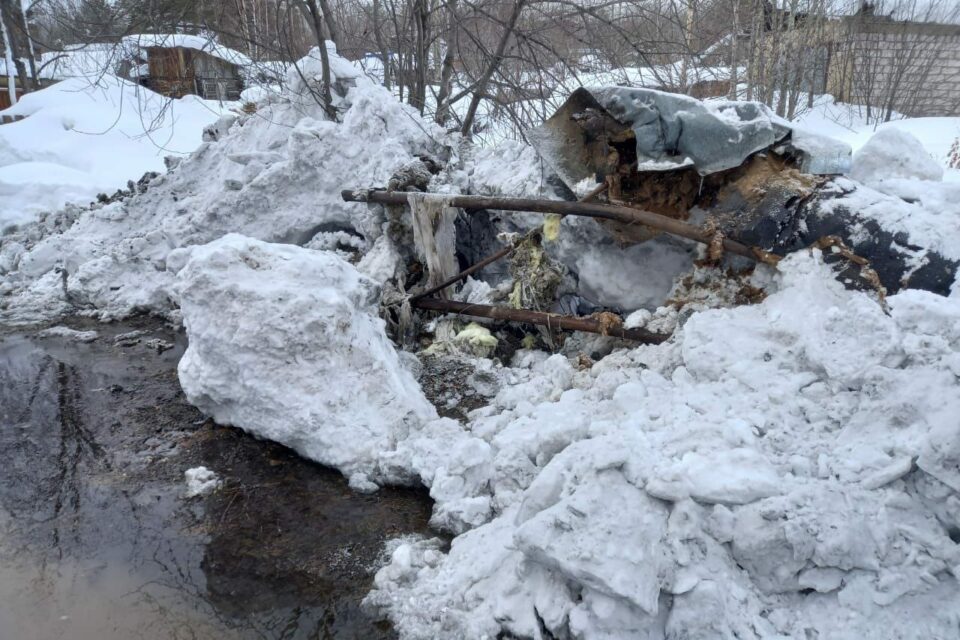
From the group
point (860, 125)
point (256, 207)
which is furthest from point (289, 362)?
point (860, 125)

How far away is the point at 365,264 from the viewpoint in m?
5.30

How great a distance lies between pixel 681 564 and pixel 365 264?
385cm

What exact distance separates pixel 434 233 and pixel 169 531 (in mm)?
2773

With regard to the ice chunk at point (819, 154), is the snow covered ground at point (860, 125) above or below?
below

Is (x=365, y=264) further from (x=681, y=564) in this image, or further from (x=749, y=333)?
(x=681, y=564)

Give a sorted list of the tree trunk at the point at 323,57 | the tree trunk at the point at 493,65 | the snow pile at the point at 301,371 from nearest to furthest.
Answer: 1. the snow pile at the point at 301,371
2. the tree trunk at the point at 493,65
3. the tree trunk at the point at 323,57

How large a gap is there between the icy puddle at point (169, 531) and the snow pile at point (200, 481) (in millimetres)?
49

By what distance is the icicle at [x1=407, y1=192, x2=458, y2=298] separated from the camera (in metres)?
4.74

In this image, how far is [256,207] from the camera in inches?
256

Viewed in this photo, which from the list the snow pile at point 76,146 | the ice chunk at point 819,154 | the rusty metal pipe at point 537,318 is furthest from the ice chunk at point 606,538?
the snow pile at point 76,146

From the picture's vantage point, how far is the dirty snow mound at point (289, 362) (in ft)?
11.1

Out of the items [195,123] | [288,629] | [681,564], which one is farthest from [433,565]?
[195,123]

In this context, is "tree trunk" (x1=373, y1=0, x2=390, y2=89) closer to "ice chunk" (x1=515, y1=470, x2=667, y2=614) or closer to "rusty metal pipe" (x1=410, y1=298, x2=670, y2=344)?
"rusty metal pipe" (x1=410, y1=298, x2=670, y2=344)

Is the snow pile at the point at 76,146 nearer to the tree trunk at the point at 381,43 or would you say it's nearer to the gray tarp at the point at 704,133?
the tree trunk at the point at 381,43
